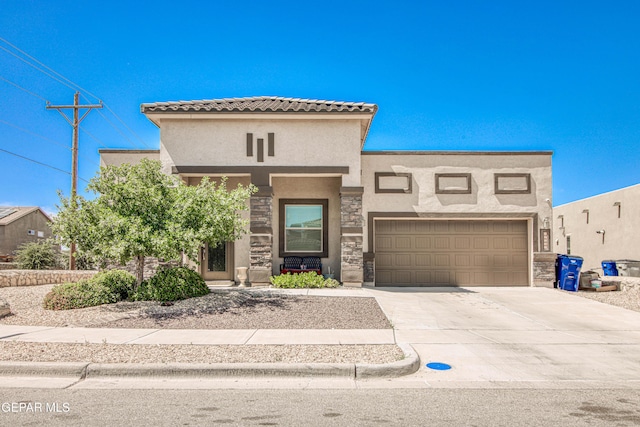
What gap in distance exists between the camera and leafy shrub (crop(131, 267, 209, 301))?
11.5 meters

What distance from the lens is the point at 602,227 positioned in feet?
82.7

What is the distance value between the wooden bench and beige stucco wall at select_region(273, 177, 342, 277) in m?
0.24

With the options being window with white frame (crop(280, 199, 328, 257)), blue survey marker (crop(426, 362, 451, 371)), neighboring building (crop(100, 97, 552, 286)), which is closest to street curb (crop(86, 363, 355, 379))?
blue survey marker (crop(426, 362, 451, 371))

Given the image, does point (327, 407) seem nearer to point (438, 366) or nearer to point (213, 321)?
point (438, 366)

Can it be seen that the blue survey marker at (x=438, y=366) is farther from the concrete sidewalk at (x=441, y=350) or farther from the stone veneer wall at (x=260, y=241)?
the stone veneer wall at (x=260, y=241)

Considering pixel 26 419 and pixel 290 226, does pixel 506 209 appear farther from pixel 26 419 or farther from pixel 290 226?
pixel 26 419

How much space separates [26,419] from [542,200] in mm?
16441

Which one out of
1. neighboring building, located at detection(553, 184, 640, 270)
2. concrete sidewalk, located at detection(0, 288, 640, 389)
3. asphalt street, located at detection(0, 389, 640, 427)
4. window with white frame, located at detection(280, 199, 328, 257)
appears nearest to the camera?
asphalt street, located at detection(0, 389, 640, 427)

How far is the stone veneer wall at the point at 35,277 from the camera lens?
635 inches

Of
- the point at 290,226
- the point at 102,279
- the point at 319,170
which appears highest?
the point at 319,170

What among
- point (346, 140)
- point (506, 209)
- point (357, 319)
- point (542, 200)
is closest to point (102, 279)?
point (357, 319)

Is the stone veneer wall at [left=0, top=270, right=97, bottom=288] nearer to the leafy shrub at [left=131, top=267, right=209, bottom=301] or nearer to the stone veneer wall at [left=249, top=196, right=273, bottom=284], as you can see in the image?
the stone veneer wall at [left=249, top=196, right=273, bottom=284]

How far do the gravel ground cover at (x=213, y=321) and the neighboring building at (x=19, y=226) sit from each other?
2349 cm

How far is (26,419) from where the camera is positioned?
4.70 metres
